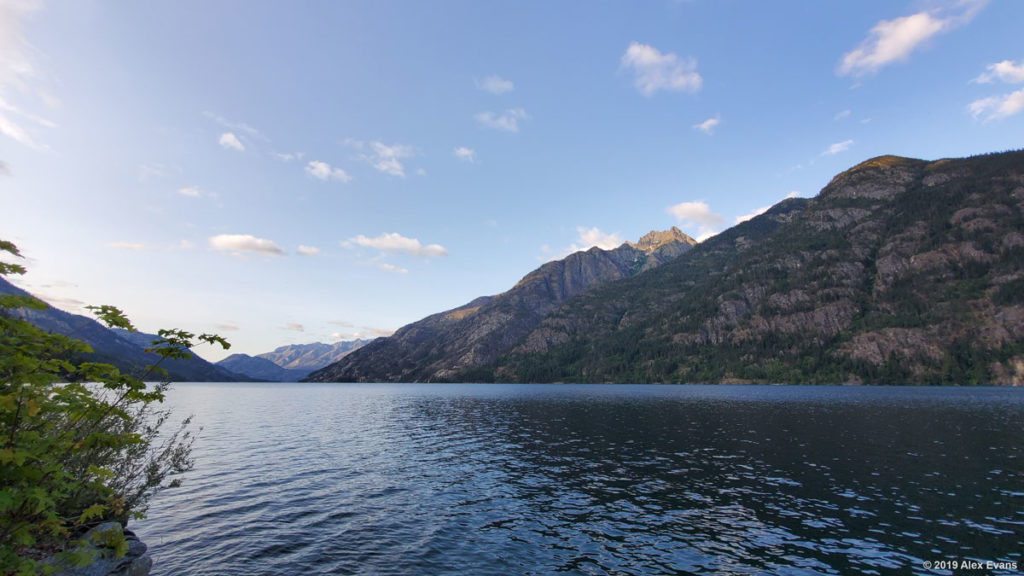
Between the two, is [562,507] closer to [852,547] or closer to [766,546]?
[766,546]

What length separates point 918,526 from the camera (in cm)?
2508

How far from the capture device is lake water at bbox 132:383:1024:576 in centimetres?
2128

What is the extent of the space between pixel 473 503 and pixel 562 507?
21.4 feet

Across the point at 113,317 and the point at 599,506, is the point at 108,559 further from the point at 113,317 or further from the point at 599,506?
the point at 599,506

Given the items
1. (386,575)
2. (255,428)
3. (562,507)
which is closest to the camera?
(386,575)

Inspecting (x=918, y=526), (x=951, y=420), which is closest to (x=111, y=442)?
(x=918, y=526)
